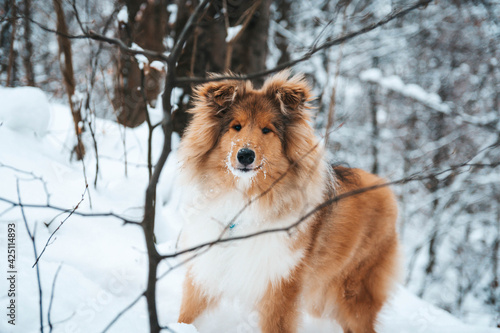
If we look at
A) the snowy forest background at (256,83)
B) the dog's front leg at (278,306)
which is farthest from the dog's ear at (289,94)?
the dog's front leg at (278,306)

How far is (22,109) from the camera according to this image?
332cm

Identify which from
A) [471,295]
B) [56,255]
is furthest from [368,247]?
[471,295]

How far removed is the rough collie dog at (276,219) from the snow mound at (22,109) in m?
1.73

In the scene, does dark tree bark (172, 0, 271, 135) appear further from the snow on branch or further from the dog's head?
the snow on branch

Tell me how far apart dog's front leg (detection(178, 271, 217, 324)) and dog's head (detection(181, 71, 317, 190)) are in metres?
0.89

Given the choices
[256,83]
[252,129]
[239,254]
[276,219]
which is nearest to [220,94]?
[252,129]

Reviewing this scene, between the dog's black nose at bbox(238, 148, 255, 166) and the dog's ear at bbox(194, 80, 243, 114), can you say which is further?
the dog's ear at bbox(194, 80, 243, 114)

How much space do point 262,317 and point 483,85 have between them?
9.07 metres

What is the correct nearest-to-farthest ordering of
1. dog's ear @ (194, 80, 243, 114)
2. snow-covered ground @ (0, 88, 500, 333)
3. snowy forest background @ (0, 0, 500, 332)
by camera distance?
snow-covered ground @ (0, 88, 500, 333) → dog's ear @ (194, 80, 243, 114) → snowy forest background @ (0, 0, 500, 332)

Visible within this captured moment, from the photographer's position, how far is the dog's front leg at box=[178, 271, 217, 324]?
2590 millimetres

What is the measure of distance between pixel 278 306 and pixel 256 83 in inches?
171

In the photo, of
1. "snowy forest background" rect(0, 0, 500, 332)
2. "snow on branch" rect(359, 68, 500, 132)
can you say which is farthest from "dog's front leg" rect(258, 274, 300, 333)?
"snow on branch" rect(359, 68, 500, 132)

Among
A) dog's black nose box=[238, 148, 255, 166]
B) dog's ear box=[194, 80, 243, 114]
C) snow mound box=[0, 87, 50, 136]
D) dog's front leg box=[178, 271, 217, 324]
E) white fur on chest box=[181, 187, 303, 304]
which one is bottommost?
dog's front leg box=[178, 271, 217, 324]

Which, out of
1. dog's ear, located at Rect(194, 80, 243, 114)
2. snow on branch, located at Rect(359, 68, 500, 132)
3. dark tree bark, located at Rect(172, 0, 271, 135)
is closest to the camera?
dog's ear, located at Rect(194, 80, 243, 114)
